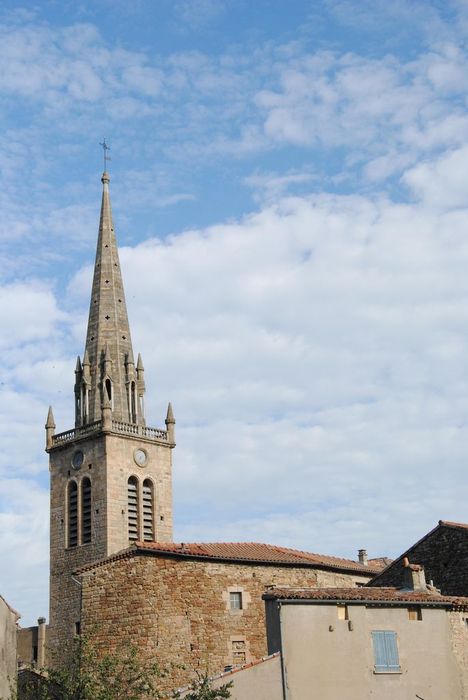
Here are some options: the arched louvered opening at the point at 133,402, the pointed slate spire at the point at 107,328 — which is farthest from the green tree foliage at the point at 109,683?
the pointed slate spire at the point at 107,328

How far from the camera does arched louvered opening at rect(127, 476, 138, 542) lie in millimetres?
56750

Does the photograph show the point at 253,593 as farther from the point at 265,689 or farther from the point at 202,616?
the point at 265,689

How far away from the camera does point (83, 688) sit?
105 feet

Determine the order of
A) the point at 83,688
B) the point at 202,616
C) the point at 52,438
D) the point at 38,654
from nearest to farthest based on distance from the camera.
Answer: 1. the point at 83,688
2. the point at 202,616
3. the point at 38,654
4. the point at 52,438

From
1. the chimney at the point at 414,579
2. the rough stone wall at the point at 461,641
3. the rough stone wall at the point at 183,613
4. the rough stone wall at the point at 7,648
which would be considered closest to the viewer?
the rough stone wall at the point at 461,641

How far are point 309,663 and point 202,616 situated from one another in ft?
27.9

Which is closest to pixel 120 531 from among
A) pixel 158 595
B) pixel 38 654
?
pixel 38 654

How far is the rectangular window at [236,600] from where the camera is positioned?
1524 inches

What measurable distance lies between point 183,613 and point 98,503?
19.1 m

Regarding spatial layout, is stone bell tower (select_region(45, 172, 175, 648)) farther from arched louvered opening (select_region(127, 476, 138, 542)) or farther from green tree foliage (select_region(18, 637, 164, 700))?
green tree foliage (select_region(18, 637, 164, 700))

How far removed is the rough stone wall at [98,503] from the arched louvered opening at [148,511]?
0.71 ft

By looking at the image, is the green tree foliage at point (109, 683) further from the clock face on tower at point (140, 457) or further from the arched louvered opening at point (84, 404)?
the arched louvered opening at point (84, 404)

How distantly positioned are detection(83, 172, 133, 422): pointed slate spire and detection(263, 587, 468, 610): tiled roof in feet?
94.2

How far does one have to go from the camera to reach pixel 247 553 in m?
40.5
